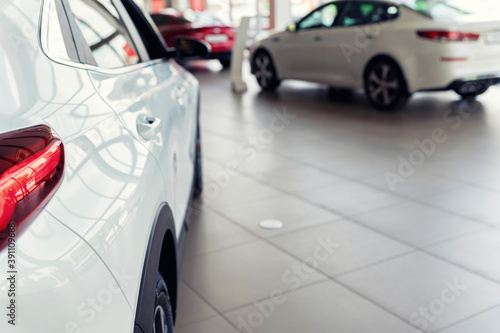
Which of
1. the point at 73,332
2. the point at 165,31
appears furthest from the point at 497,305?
the point at 165,31

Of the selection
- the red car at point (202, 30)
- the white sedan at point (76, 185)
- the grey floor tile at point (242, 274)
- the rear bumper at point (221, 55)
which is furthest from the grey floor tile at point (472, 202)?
the rear bumper at point (221, 55)

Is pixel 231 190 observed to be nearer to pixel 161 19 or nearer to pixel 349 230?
pixel 349 230

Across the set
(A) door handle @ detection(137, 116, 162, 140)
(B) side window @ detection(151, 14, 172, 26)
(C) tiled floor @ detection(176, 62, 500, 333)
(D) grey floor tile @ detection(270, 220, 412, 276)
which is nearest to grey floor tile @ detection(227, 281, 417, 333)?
(C) tiled floor @ detection(176, 62, 500, 333)

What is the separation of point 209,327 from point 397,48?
5.54 metres

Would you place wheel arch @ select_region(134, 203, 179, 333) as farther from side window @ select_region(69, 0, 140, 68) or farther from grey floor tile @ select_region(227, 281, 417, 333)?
grey floor tile @ select_region(227, 281, 417, 333)

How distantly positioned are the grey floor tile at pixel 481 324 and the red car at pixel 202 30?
11.1 m

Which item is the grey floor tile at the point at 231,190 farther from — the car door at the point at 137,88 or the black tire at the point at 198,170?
the car door at the point at 137,88

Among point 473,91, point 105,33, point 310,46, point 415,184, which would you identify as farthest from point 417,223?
point 310,46

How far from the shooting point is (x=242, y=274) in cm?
325

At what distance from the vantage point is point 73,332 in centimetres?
103

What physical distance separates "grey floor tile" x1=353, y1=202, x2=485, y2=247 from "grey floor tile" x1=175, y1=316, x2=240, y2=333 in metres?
1.37

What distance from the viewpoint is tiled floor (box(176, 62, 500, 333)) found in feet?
9.20

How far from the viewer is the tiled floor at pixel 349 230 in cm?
→ 280

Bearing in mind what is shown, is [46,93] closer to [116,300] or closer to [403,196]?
[116,300]
